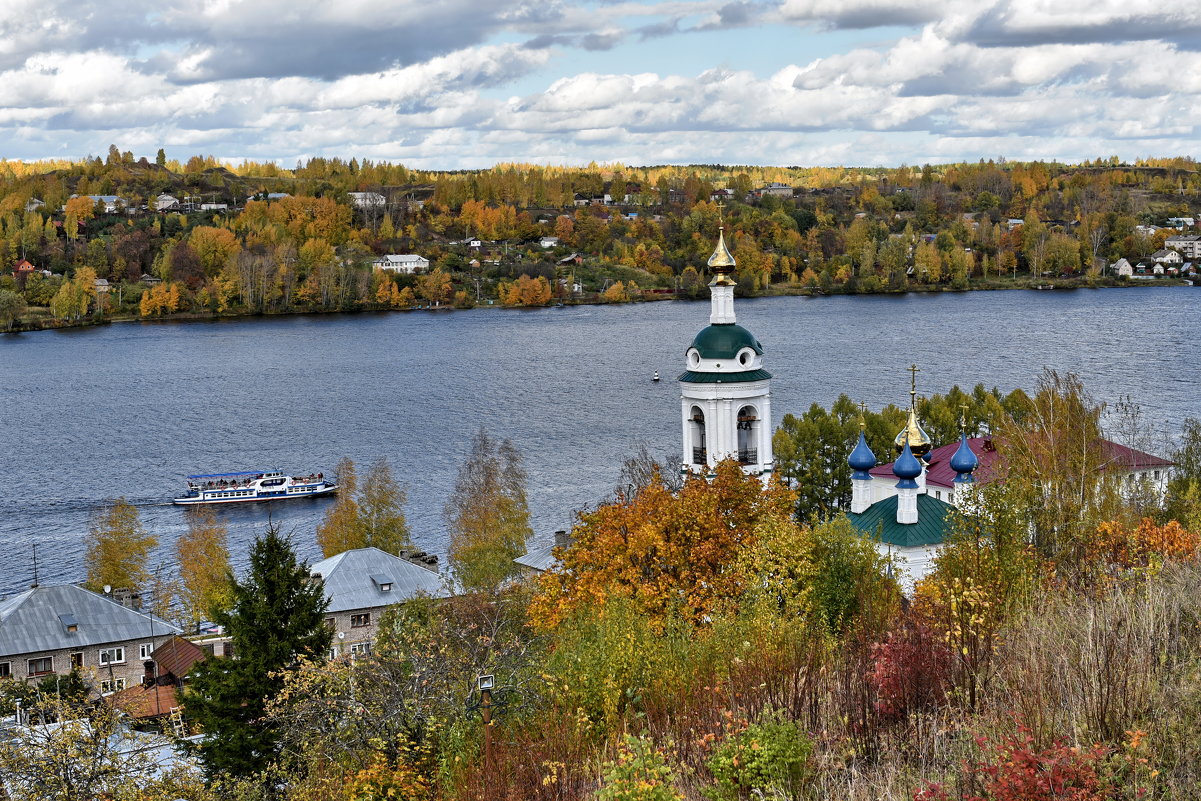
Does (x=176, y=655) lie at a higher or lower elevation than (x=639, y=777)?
lower

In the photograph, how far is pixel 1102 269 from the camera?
378 ft

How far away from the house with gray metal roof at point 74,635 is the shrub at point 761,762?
17.9m

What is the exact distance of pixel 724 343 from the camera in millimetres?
18359

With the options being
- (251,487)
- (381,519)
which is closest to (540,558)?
(381,519)

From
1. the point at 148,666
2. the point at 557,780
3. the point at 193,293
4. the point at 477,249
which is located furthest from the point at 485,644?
the point at 477,249

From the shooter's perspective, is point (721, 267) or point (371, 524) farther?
point (371, 524)

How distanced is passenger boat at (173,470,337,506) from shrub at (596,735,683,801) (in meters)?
34.2

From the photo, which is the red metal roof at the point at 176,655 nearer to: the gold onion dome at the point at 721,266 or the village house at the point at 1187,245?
the gold onion dome at the point at 721,266

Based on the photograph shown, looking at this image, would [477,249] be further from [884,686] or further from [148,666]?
[884,686]

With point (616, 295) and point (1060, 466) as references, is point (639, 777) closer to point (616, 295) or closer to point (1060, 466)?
point (1060, 466)

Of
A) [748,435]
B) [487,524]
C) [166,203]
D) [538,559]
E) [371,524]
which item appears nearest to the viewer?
[748,435]

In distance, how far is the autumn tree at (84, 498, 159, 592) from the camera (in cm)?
2755

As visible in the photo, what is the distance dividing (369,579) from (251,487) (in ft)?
56.6

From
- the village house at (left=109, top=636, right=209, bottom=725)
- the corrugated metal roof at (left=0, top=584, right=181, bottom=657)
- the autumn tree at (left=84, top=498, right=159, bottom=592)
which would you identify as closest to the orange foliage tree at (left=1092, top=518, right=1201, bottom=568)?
the village house at (left=109, top=636, right=209, bottom=725)
